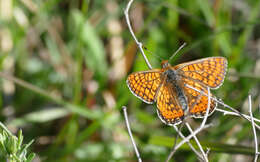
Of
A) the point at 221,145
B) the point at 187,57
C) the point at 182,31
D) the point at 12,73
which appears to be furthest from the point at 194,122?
the point at 12,73

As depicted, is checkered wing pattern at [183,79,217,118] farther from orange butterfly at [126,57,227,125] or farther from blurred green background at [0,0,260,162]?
blurred green background at [0,0,260,162]

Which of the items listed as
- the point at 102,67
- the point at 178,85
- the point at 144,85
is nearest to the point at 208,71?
the point at 178,85

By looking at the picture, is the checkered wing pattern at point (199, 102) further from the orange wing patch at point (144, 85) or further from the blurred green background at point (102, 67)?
the blurred green background at point (102, 67)

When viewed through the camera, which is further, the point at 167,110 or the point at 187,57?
the point at 187,57

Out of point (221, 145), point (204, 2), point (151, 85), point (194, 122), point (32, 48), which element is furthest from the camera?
point (32, 48)

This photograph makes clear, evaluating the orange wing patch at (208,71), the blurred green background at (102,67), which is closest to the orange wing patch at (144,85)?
the orange wing patch at (208,71)

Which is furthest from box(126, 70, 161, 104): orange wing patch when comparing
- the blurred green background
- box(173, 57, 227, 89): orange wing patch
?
the blurred green background

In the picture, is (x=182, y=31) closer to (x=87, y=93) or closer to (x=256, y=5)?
(x=256, y=5)
